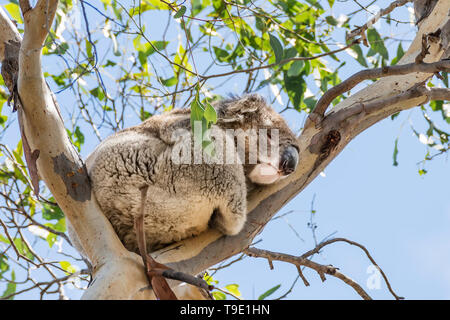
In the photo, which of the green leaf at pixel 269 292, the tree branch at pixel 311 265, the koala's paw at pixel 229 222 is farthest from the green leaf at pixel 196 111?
the green leaf at pixel 269 292

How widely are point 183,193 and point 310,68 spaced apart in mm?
2016

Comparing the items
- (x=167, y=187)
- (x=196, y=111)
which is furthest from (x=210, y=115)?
(x=167, y=187)

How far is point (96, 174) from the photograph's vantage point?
8.07 ft

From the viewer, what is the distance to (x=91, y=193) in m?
2.28

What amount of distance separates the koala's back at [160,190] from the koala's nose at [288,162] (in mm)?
213

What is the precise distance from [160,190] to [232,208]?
0.35m

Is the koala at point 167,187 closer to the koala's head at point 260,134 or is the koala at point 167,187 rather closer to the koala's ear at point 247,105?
the koala's head at point 260,134

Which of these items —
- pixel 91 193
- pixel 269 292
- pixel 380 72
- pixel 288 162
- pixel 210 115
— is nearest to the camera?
pixel 210 115

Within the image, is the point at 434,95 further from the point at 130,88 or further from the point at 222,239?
the point at 130,88

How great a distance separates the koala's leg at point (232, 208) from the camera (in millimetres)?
2410

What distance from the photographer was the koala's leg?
7.91 ft

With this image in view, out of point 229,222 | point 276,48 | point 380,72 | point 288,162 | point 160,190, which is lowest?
point 229,222

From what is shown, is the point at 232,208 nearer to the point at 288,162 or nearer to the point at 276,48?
the point at 288,162
